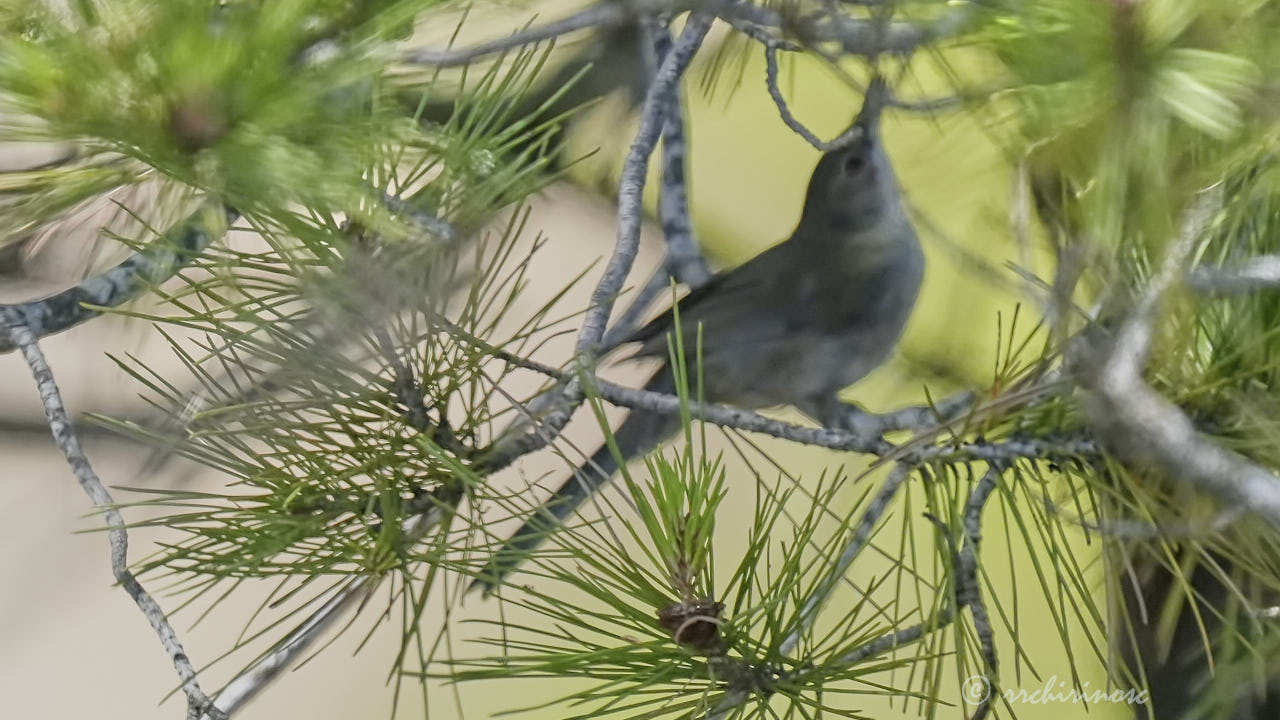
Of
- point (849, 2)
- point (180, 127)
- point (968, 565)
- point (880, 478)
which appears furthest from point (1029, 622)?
point (180, 127)

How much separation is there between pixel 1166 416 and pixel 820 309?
0.31m

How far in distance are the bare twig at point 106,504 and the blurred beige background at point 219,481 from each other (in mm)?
229

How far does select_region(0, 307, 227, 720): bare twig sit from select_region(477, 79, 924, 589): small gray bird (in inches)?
9.2

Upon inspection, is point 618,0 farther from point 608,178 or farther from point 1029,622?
point 1029,622

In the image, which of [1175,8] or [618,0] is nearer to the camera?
[1175,8]

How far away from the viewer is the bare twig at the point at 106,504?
0.37 meters

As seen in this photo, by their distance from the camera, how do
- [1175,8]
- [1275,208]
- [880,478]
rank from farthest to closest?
[880,478], [1275,208], [1175,8]

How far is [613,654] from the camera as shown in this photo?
343 mm

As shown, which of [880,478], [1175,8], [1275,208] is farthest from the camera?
[880,478]

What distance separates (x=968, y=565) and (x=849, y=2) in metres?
0.23

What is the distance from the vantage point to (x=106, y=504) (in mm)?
375

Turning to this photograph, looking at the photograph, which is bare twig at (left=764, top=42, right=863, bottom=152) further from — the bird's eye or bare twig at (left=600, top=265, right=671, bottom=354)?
bare twig at (left=600, top=265, right=671, bottom=354)

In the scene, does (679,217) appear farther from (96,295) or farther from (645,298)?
(96,295)

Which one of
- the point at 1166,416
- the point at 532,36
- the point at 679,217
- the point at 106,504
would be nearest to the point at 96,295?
the point at 106,504
